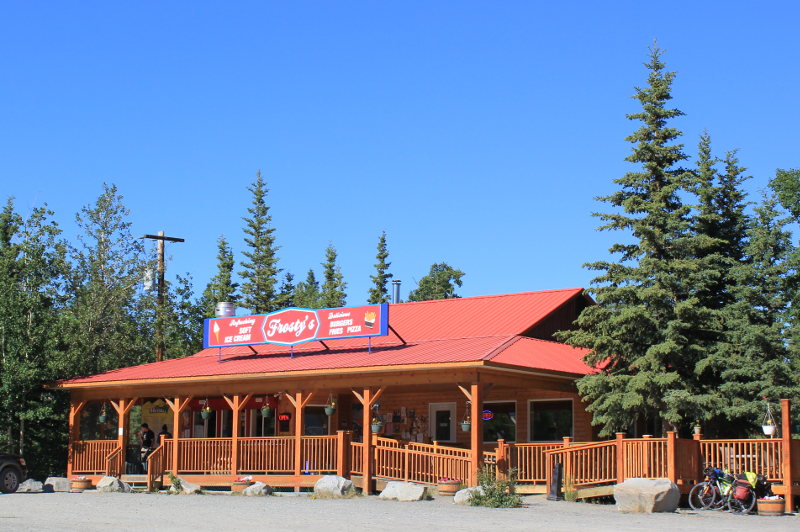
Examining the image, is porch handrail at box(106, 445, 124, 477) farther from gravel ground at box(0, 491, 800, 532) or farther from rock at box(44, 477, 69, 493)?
gravel ground at box(0, 491, 800, 532)

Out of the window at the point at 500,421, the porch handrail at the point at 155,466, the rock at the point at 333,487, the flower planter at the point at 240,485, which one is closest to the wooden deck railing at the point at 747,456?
the window at the point at 500,421

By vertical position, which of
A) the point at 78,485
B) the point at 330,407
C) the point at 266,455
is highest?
the point at 330,407

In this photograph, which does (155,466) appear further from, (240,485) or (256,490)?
(256,490)

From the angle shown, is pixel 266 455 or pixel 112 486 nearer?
pixel 266 455

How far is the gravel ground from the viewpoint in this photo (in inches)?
576

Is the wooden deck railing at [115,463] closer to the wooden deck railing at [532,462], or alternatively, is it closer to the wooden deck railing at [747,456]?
the wooden deck railing at [532,462]

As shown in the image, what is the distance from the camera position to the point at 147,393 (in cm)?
2747

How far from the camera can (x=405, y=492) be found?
20.1m

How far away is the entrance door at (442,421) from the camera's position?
88.4ft

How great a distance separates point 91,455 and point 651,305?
1587 centimetres

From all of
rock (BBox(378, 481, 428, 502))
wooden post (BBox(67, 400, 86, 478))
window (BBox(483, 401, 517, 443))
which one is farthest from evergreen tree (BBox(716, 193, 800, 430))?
wooden post (BBox(67, 400, 86, 478))

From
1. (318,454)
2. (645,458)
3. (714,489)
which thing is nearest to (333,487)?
(318,454)

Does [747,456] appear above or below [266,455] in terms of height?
above

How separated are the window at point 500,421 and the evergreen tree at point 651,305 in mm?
2513
